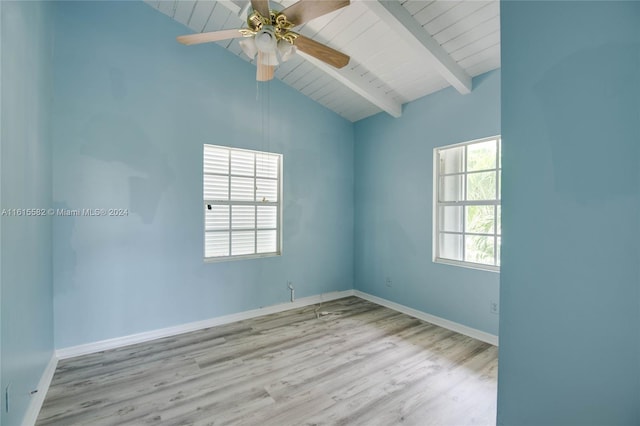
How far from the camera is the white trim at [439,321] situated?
9.65ft

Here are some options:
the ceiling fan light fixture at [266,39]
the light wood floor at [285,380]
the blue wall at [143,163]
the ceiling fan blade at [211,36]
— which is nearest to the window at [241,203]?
the blue wall at [143,163]

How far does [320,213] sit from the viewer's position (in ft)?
14.0

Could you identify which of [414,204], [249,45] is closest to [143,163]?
[249,45]

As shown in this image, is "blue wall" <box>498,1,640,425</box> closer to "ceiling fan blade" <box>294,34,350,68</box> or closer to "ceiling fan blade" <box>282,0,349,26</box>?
"ceiling fan blade" <box>282,0,349,26</box>

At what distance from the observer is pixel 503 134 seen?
3.28ft

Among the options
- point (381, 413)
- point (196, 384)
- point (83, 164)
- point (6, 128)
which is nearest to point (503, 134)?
point (381, 413)

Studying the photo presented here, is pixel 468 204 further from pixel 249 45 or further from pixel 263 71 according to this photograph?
pixel 249 45

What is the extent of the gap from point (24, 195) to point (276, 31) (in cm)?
193

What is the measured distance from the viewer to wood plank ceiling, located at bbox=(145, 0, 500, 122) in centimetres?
236

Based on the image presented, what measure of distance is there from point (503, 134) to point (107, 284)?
3435 mm

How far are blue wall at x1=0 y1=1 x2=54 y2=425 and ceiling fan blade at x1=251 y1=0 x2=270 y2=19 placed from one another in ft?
4.18

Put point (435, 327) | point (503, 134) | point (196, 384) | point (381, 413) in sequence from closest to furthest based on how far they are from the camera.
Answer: point (503, 134) → point (381, 413) → point (196, 384) → point (435, 327)

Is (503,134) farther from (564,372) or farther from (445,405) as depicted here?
(445,405)

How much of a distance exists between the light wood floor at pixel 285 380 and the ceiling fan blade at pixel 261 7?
263 cm
